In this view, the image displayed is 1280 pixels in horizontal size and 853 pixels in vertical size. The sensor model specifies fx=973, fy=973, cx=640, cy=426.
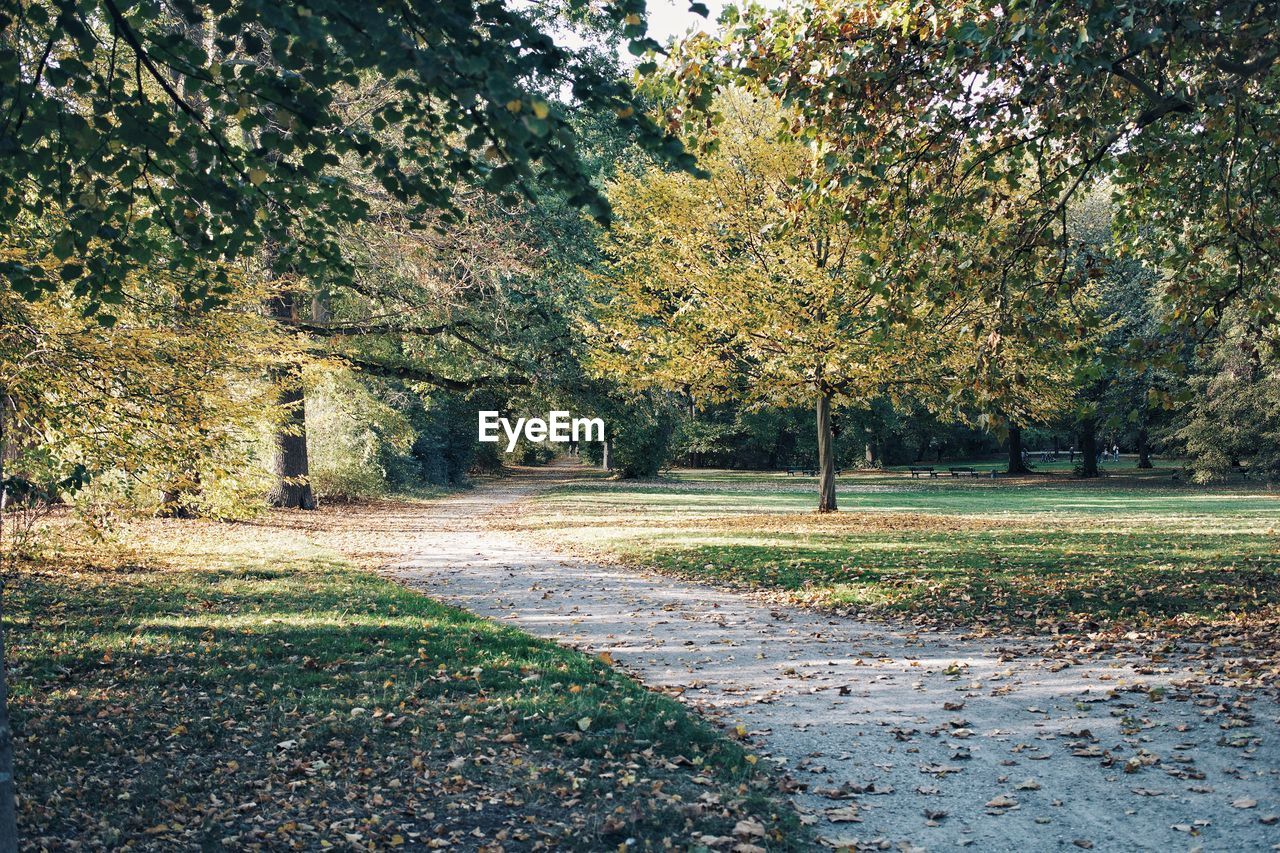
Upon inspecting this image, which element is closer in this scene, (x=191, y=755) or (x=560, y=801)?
(x=560, y=801)

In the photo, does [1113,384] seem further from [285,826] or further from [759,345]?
[285,826]

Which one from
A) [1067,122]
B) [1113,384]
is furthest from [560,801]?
[1113,384]

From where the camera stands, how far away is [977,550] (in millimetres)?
14742

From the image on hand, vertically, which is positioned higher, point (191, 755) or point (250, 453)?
point (250, 453)

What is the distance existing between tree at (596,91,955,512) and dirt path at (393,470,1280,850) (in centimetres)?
852

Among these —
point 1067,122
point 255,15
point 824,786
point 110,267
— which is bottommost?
point 824,786

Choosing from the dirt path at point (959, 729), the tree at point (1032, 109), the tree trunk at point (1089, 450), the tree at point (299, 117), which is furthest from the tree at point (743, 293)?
the tree trunk at point (1089, 450)

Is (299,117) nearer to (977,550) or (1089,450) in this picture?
(977,550)

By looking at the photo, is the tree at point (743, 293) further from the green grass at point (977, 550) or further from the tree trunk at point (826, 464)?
the green grass at point (977, 550)

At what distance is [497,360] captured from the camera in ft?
71.8

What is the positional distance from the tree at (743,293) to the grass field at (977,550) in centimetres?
292

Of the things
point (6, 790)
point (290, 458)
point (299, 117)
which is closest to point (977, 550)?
point (299, 117)

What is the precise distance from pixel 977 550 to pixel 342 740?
452 inches

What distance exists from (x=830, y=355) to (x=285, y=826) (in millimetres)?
13835
